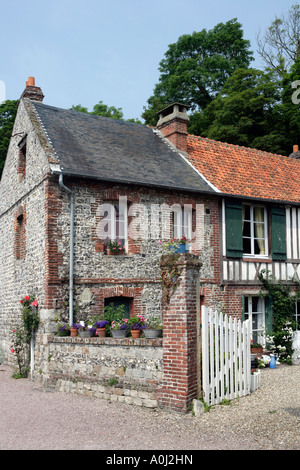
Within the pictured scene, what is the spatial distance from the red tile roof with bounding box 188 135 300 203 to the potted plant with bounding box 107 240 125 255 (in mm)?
3410

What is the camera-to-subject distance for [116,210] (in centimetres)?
1194

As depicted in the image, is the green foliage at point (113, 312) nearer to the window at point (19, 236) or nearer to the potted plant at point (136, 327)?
the potted plant at point (136, 327)

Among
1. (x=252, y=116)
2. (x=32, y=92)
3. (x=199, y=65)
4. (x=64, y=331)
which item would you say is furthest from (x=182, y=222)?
(x=199, y=65)

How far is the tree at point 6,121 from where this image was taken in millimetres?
25938

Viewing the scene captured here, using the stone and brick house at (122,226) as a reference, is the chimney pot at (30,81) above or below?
above

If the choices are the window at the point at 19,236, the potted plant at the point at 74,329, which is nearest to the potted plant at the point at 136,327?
the potted plant at the point at 74,329

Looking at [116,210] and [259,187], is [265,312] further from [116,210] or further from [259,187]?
[116,210]

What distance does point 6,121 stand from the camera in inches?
1064

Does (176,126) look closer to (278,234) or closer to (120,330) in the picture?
(278,234)

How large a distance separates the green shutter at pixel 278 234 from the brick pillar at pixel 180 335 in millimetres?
7265

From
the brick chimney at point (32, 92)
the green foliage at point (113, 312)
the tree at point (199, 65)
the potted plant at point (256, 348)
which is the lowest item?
the potted plant at point (256, 348)

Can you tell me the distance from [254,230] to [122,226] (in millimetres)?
4259

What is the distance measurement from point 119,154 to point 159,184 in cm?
171
